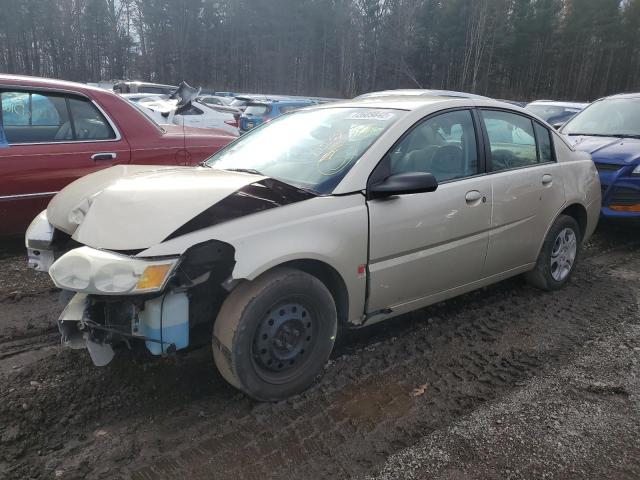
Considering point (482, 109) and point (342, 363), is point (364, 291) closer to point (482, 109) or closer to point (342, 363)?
point (342, 363)

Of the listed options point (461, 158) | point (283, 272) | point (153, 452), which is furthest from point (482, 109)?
point (153, 452)

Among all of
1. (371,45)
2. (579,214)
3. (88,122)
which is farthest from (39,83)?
(371,45)

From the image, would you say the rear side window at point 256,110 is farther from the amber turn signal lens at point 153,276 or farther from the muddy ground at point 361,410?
the amber turn signal lens at point 153,276

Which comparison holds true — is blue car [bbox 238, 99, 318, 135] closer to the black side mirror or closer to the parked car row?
the parked car row

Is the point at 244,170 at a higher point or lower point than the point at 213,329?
higher

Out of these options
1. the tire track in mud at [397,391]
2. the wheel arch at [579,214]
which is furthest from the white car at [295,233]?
the wheel arch at [579,214]

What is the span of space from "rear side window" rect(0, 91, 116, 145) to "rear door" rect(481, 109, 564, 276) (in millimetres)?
3763

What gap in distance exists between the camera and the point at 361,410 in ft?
9.04

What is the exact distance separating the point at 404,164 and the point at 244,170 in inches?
41.3

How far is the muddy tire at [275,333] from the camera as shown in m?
2.56

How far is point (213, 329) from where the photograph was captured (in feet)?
8.87

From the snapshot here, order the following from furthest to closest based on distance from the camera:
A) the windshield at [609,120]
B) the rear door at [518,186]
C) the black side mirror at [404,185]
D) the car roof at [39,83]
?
the windshield at [609,120], the car roof at [39,83], the rear door at [518,186], the black side mirror at [404,185]

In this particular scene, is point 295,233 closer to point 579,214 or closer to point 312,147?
point 312,147

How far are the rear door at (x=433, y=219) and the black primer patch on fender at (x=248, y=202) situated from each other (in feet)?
1.64
